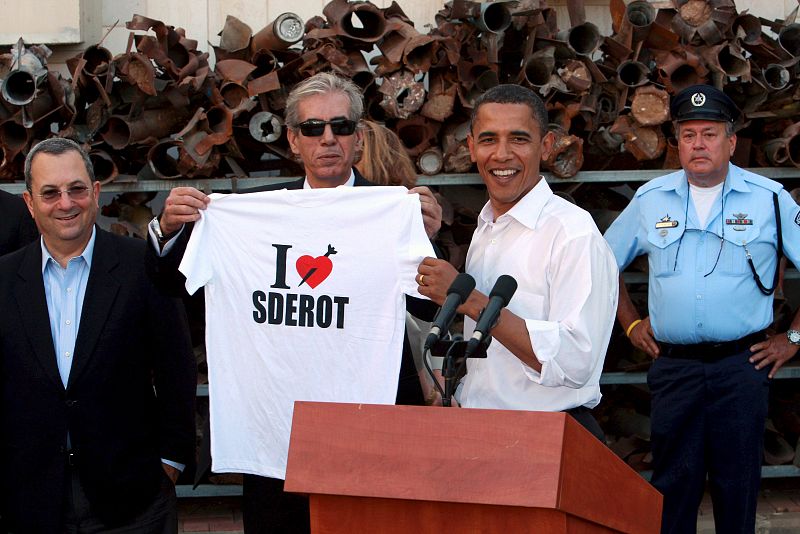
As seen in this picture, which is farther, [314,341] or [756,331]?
[756,331]

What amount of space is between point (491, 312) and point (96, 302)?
1.75 m

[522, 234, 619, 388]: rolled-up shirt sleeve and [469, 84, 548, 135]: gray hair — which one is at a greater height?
[469, 84, 548, 135]: gray hair

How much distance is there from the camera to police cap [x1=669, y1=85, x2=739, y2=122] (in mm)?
5199

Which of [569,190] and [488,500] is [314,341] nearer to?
[488,500]

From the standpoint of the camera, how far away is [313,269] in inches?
149

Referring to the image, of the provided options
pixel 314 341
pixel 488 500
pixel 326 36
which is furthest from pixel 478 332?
pixel 326 36

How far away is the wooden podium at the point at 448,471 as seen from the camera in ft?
7.79

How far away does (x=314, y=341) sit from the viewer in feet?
12.3

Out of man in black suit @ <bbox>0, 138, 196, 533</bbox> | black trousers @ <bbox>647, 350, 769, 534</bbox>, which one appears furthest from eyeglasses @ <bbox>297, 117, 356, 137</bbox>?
black trousers @ <bbox>647, 350, 769, 534</bbox>

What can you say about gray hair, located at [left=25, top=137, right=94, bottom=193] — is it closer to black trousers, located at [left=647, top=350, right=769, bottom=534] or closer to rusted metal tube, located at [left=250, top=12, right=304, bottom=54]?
rusted metal tube, located at [left=250, top=12, right=304, bottom=54]

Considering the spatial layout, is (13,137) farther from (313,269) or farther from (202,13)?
(313,269)

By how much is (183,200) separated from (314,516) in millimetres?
1534

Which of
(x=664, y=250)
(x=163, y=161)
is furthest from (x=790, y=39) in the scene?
(x=163, y=161)

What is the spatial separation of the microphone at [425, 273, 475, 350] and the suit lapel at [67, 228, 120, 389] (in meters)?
1.52
